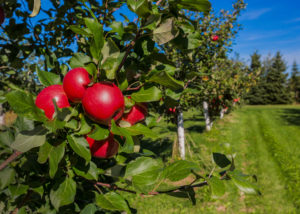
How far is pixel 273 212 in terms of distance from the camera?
459 centimetres

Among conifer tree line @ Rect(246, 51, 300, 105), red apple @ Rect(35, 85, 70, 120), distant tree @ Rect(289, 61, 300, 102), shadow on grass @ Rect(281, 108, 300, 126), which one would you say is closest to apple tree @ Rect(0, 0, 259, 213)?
red apple @ Rect(35, 85, 70, 120)

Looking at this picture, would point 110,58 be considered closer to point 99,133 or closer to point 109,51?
point 109,51

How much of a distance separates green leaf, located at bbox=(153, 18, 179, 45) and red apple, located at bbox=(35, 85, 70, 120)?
384 millimetres

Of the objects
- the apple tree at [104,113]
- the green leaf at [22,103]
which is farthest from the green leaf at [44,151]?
the green leaf at [22,103]

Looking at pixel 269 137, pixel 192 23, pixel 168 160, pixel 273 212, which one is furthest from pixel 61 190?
pixel 269 137

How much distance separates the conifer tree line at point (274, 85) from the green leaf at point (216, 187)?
39.0m

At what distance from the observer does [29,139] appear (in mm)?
640

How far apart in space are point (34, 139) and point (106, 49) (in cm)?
37

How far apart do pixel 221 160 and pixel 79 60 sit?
2.43 ft

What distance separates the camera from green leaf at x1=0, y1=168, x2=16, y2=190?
100cm

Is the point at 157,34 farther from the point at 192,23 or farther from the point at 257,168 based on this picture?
the point at 257,168

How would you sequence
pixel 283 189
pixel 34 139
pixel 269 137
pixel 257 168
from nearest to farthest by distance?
pixel 34 139 → pixel 283 189 → pixel 257 168 → pixel 269 137

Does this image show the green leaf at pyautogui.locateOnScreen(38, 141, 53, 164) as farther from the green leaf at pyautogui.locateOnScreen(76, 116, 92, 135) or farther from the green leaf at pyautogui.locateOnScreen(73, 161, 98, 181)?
the green leaf at pyautogui.locateOnScreen(73, 161, 98, 181)

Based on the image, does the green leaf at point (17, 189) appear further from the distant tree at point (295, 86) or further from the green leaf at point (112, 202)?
the distant tree at point (295, 86)
